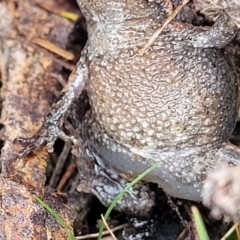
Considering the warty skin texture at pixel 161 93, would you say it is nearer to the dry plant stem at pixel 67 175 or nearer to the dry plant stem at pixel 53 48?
the dry plant stem at pixel 67 175

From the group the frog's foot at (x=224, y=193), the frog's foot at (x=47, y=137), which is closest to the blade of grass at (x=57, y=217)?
the frog's foot at (x=47, y=137)

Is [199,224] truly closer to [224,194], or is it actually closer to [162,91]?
[224,194]

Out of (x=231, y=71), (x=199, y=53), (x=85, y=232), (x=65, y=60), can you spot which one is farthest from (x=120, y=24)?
(x=85, y=232)

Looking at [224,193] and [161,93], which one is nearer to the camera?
[224,193]

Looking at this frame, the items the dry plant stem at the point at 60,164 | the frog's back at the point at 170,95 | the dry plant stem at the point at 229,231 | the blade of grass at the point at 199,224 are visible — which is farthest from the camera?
the dry plant stem at the point at 60,164

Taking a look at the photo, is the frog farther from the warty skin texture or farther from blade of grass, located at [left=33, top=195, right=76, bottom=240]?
blade of grass, located at [left=33, top=195, right=76, bottom=240]

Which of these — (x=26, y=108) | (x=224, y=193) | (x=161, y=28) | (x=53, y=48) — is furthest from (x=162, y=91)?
(x=53, y=48)
